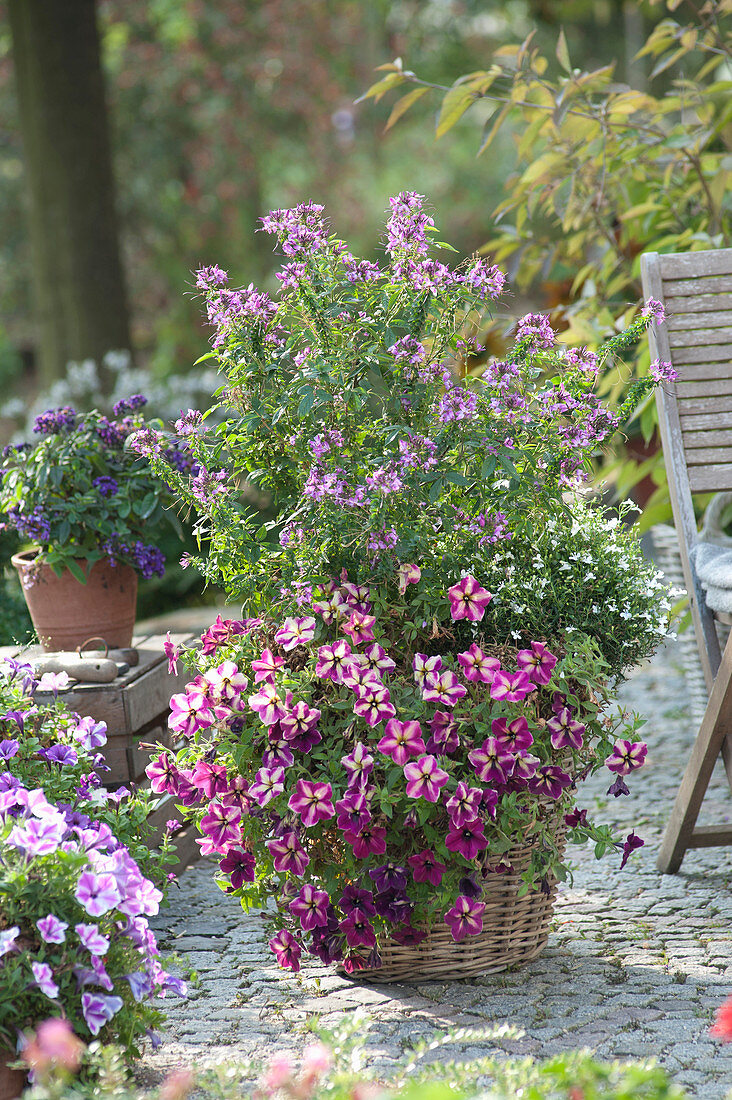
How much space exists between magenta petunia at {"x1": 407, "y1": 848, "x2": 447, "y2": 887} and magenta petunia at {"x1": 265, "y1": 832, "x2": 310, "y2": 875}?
19 cm

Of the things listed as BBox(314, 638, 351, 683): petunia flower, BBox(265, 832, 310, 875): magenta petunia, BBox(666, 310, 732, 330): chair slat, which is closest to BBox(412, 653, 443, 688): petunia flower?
BBox(314, 638, 351, 683): petunia flower

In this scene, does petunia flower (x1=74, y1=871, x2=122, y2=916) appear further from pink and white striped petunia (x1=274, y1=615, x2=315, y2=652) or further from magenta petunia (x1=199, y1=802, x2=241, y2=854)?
pink and white striped petunia (x1=274, y1=615, x2=315, y2=652)

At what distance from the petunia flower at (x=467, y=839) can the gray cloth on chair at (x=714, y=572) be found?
0.78 metres

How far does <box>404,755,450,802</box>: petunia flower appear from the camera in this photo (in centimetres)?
183

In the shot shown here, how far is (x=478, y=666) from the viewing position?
192 cm

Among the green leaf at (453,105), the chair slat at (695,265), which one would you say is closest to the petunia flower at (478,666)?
the chair slat at (695,265)

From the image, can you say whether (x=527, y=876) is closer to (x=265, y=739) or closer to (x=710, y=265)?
(x=265, y=739)

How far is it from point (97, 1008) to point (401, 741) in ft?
2.05

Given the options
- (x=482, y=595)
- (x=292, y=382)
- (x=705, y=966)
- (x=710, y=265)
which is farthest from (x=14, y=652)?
(x=710, y=265)

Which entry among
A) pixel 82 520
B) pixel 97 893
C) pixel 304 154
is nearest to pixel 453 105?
pixel 82 520

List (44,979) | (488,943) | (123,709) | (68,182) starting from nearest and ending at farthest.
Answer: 1. (44,979)
2. (488,943)
3. (123,709)
4. (68,182)

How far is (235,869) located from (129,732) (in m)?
0.63

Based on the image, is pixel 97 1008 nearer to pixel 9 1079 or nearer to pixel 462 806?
pixel 9 1079

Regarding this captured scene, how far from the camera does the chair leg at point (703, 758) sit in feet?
7.37
